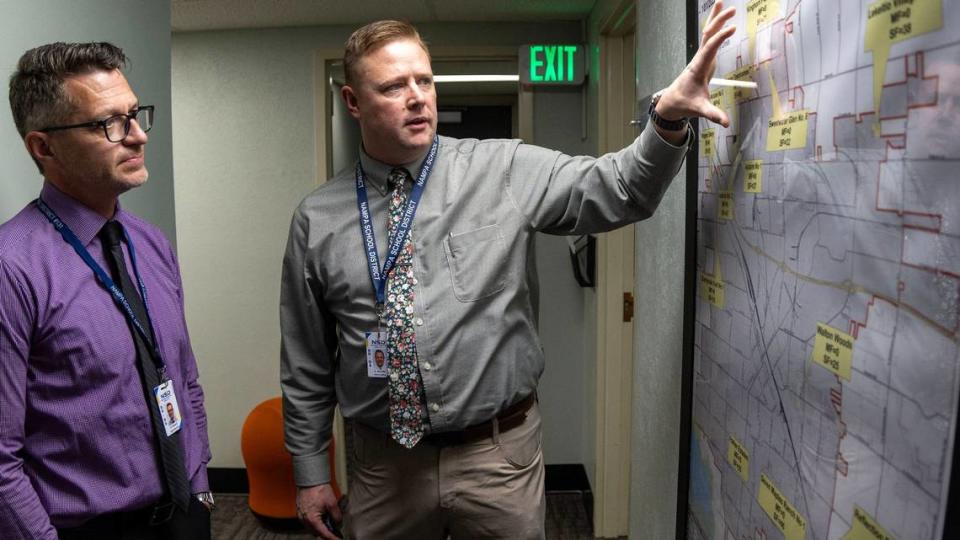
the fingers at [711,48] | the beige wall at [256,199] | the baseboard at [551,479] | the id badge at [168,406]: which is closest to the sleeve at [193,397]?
the id badge at [168,406]

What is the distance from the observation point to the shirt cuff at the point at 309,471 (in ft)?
5.16

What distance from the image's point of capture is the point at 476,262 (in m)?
1.38

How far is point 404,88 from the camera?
4.45ft

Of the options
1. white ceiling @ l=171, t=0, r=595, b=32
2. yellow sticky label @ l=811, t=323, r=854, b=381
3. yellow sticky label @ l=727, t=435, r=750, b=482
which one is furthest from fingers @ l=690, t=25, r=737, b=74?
white ceiling @ l=171, t=0, r=595, b=32

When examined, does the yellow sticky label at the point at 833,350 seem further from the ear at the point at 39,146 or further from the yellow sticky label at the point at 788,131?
the ear at the point at 39,146

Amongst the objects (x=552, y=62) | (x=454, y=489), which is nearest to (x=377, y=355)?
(x=454, y=489)

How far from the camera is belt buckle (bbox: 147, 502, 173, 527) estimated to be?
1252 millimetres

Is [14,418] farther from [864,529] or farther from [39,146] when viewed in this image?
[864,529]

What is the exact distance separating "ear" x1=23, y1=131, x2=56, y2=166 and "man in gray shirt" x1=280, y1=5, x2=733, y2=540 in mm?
482

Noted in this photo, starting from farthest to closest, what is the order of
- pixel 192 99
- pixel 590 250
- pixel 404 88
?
1. pixel 192 99
2. pixel 590 250
3. pixel 404 88

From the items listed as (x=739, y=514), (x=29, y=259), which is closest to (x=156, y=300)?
(x=29, y=259)

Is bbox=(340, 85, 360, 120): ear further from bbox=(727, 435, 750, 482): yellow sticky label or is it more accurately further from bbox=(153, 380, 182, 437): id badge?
bbox=(727, 435, 750, 482): yellow sticky label

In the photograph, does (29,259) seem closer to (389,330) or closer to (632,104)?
(389,330)

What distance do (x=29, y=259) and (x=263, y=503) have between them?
2.31 metres
